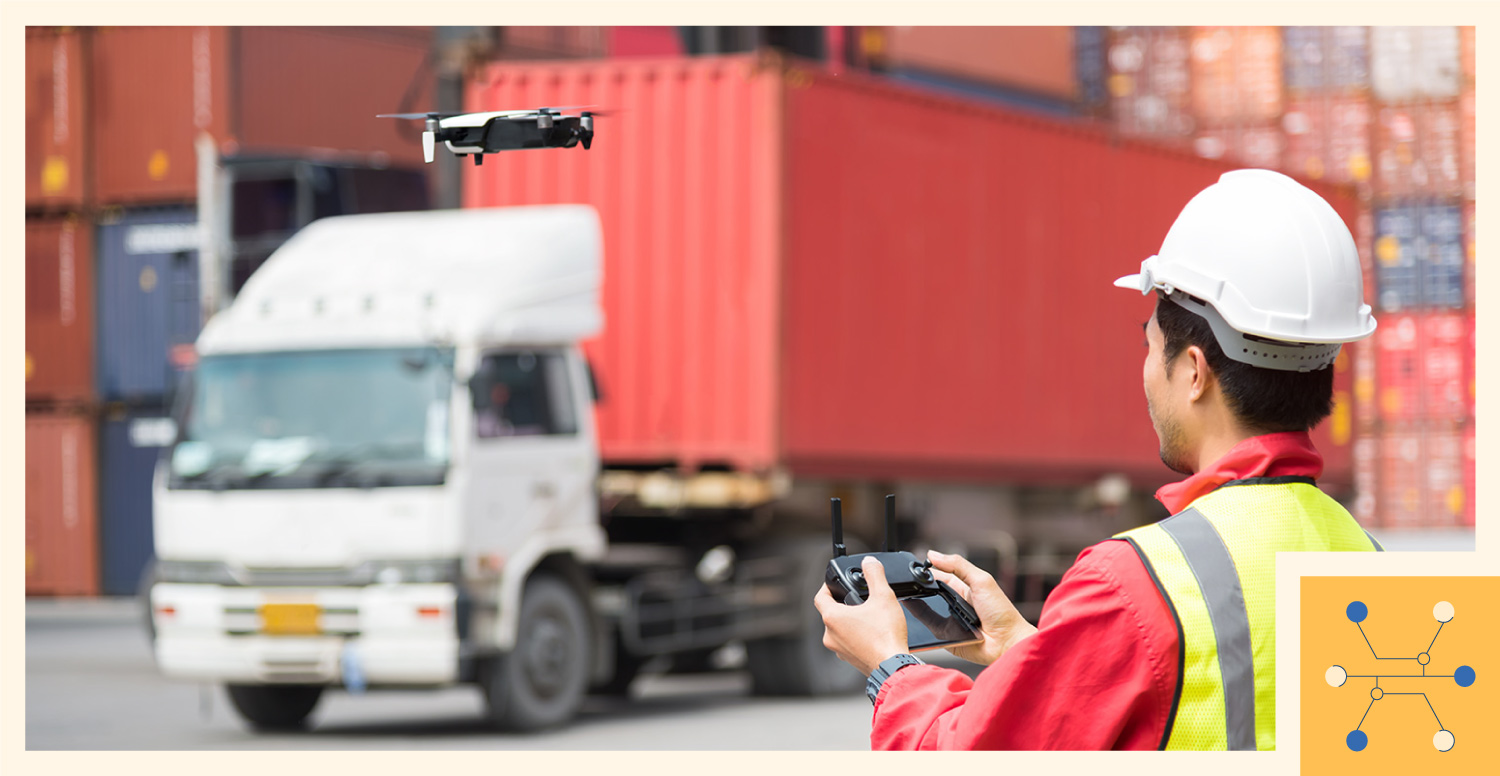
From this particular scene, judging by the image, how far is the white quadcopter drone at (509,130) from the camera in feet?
7.56

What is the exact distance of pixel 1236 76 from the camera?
26562 millimetres

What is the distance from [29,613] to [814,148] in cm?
1420

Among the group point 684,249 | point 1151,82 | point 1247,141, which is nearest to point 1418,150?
point 1247,141

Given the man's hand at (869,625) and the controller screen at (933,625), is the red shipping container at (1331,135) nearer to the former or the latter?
the controller screen at (933,625)

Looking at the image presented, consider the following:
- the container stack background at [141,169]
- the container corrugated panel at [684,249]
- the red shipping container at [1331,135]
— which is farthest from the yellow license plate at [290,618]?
the red shipping container at [1331,135]

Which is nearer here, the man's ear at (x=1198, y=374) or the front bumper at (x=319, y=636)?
the man's ear at (x=1198, y=374)

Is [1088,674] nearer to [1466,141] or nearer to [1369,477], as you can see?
[1466,141]

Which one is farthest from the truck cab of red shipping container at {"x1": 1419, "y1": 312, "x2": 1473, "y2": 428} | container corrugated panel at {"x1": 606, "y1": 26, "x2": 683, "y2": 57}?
red shipping container at {"x1": 1419, "y1": 312, "x2": 1473, "y2": 428}

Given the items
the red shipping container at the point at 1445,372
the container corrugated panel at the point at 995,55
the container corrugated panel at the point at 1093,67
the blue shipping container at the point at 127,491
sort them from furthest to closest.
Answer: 1. the container corrugated panel at the point at 1093,67
2. the red shipping container at the point at 1445,372
3. the container corrugated panel at the point at 995,55
4. the blue shipping container at the point at 127,491

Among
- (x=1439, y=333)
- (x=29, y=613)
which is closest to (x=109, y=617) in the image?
(x=29, y=613)

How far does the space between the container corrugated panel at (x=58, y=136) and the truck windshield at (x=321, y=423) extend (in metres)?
11.6

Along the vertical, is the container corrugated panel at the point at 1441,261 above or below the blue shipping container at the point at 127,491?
above

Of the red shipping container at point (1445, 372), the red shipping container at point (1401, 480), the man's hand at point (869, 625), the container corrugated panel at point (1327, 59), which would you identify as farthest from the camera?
the container corrugated panel at point (1327, 59)

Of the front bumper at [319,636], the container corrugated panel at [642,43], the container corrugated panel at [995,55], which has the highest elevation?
the container corrugated panel at [995,55]
